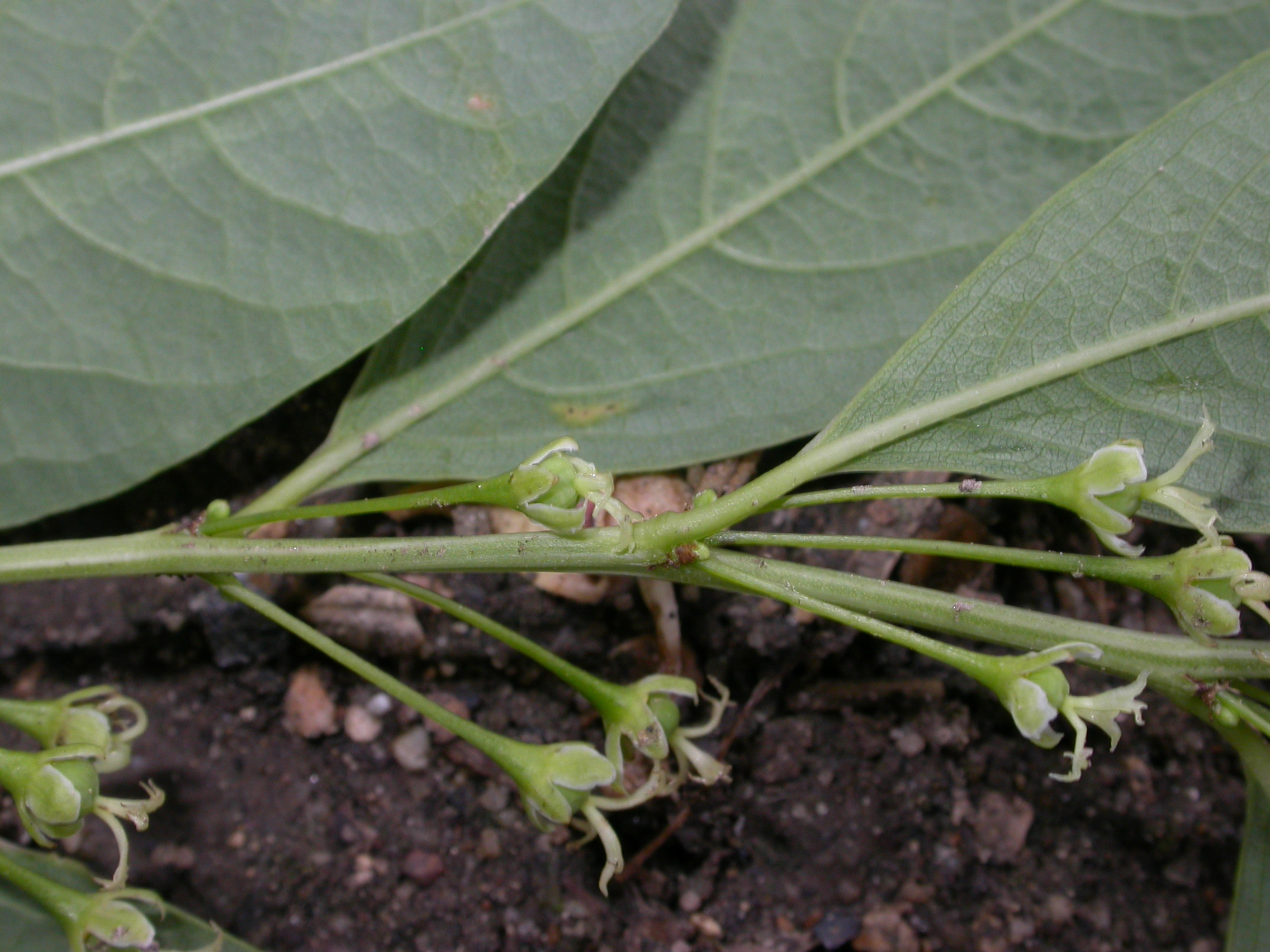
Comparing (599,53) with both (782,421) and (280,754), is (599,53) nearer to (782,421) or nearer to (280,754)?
(782,421)

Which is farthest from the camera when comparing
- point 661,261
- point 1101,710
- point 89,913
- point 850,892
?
point 850,892

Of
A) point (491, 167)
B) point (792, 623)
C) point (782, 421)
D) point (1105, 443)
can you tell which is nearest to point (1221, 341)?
point (1105, 443)

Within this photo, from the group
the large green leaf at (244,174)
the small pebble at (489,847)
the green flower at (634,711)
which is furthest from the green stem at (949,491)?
the small pebble at (489,847)

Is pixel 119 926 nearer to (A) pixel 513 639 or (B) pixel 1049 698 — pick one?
(A) pixel 513 639

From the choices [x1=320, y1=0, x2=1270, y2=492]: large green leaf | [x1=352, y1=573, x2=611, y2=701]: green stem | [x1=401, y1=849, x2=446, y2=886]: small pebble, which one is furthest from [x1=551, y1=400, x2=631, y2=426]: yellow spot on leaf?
[x1=401, y1=849, x2=446, y2=886]: small pebble

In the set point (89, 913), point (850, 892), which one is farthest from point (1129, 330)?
point (89, 913)
